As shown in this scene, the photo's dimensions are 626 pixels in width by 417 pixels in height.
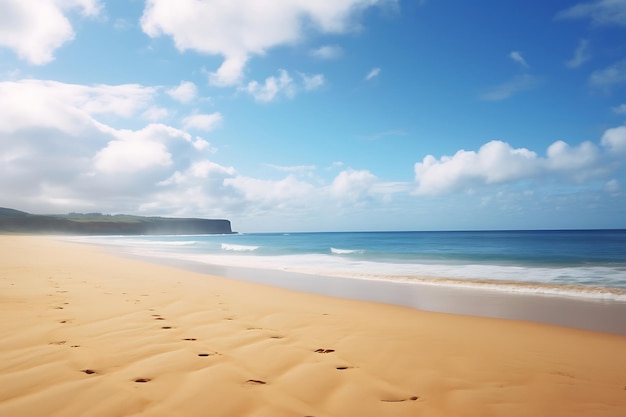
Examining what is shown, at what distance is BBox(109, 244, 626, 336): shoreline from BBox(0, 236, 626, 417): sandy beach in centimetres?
109

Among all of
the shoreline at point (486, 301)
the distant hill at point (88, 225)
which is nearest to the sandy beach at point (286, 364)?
the shoreline at point (486, 301)

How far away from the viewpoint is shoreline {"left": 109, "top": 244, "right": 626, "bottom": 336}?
23.9ft

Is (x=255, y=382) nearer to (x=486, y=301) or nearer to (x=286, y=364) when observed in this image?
(x=286, y=364)

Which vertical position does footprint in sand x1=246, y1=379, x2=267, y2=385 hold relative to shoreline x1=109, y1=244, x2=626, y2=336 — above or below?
above

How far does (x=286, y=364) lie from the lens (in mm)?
3742

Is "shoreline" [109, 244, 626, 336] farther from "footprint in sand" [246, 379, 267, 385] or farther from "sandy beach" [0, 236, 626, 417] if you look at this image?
"footprint in sand" [246, 379, 267, 385]

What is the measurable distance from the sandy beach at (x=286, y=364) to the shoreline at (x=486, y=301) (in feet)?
3.58

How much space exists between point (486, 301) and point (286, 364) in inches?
301

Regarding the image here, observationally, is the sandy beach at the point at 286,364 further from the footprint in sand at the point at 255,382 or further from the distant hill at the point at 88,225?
the distant hill at the point at 88,225

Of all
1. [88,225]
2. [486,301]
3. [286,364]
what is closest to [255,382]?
[286,364]

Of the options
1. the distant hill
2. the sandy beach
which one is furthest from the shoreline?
the distant hill

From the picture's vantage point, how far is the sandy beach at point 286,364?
2855 millimetres

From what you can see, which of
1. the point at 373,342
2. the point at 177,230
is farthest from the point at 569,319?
the point at 177,230

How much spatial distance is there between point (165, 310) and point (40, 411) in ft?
12.8
